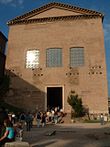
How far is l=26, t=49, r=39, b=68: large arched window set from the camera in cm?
3533

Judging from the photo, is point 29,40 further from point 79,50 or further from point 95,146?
point 95,146

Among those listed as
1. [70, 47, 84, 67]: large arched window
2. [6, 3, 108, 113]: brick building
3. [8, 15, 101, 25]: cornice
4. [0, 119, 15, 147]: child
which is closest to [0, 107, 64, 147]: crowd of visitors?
[0, 119, 15, 147]: child

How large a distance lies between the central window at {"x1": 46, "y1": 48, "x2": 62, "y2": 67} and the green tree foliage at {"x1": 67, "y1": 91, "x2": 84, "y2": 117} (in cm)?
548

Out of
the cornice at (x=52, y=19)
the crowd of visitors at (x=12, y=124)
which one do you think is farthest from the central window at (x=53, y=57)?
the crowd of visitors at (x=12, y=124)

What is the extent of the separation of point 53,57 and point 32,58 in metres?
2.84

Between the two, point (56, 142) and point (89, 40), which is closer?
point (56, 142)

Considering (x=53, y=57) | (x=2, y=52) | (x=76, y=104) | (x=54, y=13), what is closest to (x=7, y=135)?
(x=76, y=104)

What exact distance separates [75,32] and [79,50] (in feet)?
8.31

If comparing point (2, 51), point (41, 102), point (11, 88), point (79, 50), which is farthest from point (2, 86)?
point (2, 51)

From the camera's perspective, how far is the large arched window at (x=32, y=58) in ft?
116

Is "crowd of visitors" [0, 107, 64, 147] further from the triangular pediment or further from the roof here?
the triangular pediment

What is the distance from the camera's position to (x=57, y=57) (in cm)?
3516

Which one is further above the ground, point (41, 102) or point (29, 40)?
point (29, 40)

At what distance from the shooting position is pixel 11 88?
3506 cm
